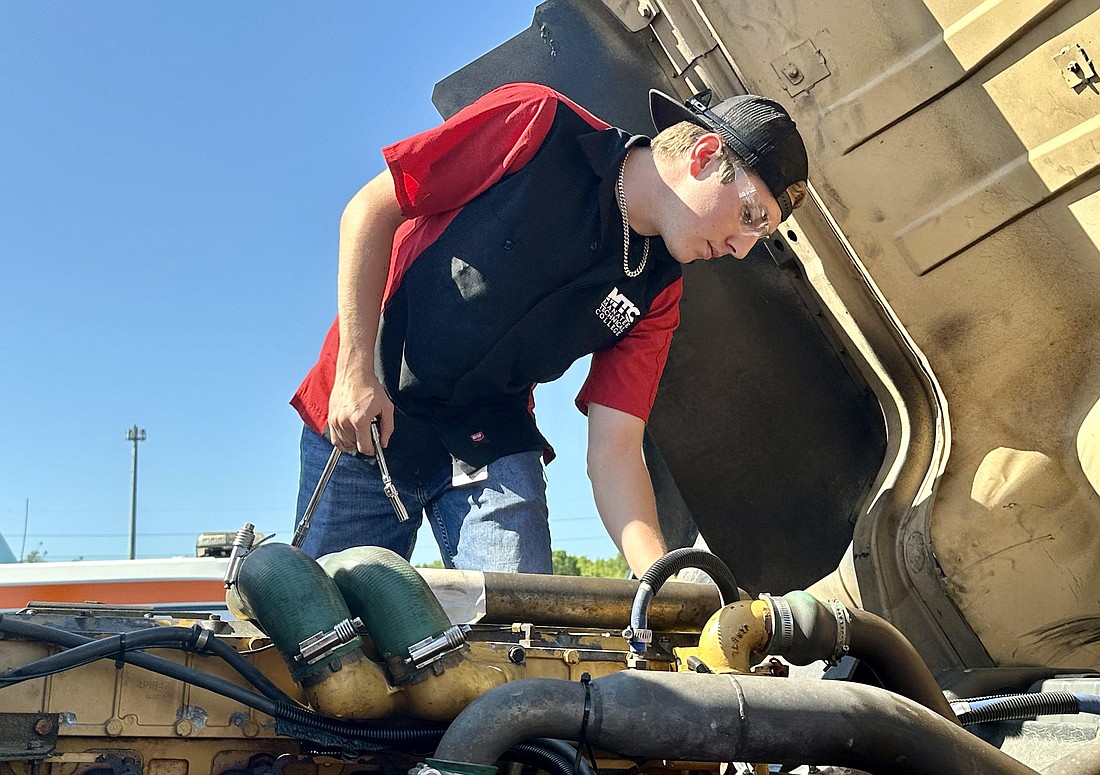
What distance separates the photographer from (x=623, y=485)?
7.98 feet

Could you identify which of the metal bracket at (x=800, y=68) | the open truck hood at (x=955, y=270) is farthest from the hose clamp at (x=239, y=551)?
the metal bracket at (x=800, y=68)

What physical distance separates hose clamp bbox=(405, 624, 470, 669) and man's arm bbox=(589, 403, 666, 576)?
2.99 feet

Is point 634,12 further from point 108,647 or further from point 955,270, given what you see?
point 108,647

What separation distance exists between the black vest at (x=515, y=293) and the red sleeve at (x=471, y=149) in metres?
0.03

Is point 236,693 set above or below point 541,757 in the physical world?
above

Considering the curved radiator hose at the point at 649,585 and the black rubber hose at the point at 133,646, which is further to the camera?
the curved radiator hose at the point at 649,585

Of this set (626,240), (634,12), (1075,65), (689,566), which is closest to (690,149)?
(626,240)

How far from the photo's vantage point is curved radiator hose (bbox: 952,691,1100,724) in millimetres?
1798

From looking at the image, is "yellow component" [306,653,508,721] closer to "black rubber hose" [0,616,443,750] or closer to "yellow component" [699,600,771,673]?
"black rubber hose" [0,616,443,750]

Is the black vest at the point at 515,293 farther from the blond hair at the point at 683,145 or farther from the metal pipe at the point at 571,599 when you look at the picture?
the metal pipe at the point at 571,599

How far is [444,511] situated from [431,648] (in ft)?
3.77

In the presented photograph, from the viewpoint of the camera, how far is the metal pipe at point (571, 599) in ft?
5.64

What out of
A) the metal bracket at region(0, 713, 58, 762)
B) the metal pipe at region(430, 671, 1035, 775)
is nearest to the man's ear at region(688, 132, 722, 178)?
the metal pipe at region(430, 671, 1035, 775)

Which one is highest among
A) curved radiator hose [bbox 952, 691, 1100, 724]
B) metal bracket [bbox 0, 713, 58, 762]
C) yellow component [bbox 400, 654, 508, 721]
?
metal bracket [bbox 0, 713, 58, 762]
